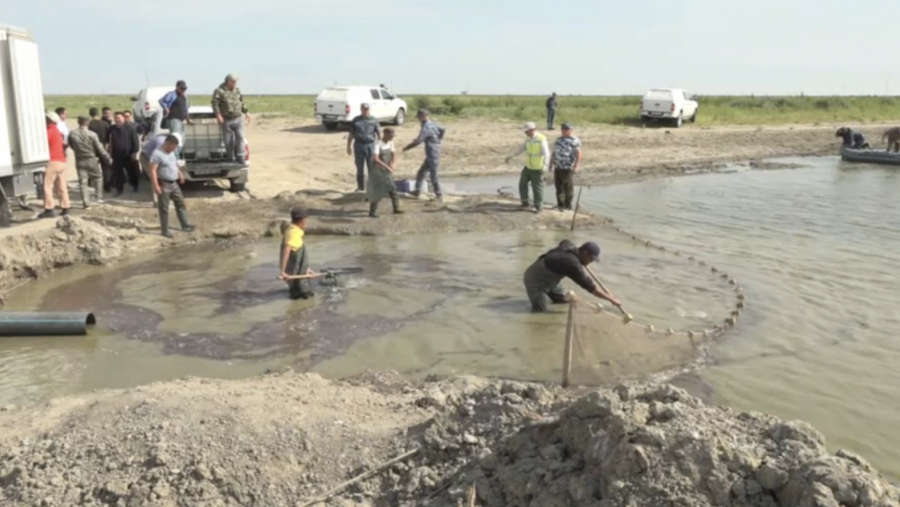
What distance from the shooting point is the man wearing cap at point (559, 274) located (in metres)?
7.63

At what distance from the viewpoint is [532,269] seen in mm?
8555

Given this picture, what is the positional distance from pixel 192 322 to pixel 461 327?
2.94 m

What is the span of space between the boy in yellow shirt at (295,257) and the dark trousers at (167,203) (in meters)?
3.51

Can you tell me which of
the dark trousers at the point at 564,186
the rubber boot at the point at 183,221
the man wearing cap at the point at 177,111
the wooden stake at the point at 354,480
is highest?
the man wearing cap at the point at 177,111

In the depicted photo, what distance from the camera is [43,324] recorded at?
7.69 meters

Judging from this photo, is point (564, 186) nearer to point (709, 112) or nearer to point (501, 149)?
point (501, 149)

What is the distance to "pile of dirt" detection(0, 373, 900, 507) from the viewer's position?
3.74 m

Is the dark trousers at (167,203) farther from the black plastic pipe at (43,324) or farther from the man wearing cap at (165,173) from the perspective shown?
the black plastic pipe at (43,324)

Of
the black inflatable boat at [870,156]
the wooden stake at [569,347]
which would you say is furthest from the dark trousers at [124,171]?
the black inflatable boat at [870,156]

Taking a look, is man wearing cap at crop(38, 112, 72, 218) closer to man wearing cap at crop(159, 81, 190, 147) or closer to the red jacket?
the red jacket

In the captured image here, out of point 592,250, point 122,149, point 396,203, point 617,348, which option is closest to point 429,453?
point 617,348

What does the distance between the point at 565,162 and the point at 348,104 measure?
1585cm

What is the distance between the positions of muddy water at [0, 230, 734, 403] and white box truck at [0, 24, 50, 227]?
1.75 metres

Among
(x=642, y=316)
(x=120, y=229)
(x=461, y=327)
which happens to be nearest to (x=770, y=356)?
(x=642, y=316)
